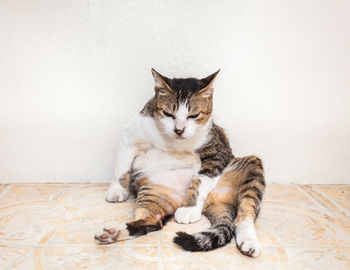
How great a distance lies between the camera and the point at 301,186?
6.49 feet

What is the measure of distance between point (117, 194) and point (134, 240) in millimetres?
397

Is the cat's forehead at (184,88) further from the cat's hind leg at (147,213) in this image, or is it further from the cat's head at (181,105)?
the cat's hind leg at (147,213)

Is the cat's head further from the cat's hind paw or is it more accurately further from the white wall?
the cat's hind paw

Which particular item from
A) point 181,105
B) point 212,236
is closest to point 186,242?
point 212,236

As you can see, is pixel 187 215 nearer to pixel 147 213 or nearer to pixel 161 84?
pixel 147 213

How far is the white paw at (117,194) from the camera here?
1687mm

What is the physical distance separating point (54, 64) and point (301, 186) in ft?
4.90

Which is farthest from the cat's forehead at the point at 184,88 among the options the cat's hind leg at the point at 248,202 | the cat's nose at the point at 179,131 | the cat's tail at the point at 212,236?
the cat's tail at the point at 212,236

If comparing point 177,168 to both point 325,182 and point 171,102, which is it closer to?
point 171,102

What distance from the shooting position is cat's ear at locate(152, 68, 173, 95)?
1539 millimetres

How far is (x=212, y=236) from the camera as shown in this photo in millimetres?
1293

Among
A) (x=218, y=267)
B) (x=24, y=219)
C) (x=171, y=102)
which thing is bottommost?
(x=24, y=219)

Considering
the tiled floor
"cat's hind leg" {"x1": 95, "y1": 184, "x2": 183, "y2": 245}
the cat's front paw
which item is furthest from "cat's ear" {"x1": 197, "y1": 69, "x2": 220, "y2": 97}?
the cat's front paw

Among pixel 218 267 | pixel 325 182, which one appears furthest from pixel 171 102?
pixel 325 182
